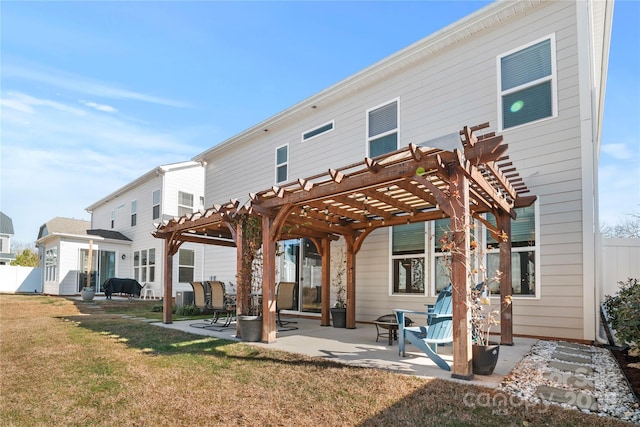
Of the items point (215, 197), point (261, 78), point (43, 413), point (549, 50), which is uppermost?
point (261, 78)

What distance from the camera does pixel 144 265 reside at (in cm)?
1795

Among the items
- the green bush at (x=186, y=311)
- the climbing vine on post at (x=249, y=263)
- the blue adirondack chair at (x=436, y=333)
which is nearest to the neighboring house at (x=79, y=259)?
the green bush at (x=186, y=311)

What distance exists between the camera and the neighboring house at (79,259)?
17.6 metres

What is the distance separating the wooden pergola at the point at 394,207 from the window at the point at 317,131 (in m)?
2.82

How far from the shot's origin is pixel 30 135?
12.8m

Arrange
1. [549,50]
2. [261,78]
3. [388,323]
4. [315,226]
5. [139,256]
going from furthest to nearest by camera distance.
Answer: [139,256] → [261,78] → [315,226] → [549,50] → [388,323]

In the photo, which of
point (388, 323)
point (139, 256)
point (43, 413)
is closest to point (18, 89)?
point (139, 256)

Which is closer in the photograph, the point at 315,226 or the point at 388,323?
the point at 388,323

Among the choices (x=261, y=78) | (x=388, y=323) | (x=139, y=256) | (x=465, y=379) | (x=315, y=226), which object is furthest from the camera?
(x=139, y=256)

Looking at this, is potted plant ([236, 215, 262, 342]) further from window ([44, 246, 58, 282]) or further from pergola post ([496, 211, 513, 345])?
window ([44, 246, 58, 282])

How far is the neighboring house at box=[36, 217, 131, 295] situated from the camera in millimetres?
17641

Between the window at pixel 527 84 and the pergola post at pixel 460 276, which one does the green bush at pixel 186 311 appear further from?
the window at pixel 527 84

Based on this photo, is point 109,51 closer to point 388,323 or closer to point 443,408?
point 388,323

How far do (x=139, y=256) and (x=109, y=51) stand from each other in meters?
11.2
